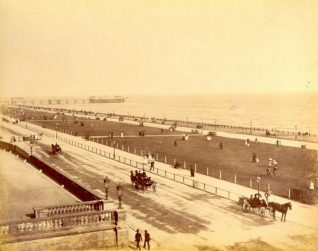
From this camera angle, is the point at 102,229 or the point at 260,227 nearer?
the point at 102,229

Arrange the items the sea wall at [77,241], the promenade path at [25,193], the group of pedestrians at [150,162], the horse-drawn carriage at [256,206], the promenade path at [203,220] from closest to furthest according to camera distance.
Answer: the sea wall at [77,241] < the promenade path at [203,220] < the promenade path at [25,193] < the horse-drawn carriage at [256,206] < the group of pedestrians at [150,162]

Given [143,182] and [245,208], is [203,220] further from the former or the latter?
[143,182]

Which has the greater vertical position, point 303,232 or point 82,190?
point 82,190

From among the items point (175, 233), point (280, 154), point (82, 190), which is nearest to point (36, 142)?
point (280, 154)

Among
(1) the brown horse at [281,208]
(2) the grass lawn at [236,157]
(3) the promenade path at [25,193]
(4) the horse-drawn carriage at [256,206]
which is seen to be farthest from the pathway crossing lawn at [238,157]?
(3) the promenade path at [25,193]

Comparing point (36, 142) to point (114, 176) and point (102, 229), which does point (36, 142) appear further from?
point (102, 229)

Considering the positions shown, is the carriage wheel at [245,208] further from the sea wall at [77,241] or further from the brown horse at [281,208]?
the sea wall at [77,241]

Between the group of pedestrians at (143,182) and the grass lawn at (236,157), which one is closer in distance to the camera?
the group of pedestrians at (143,182)

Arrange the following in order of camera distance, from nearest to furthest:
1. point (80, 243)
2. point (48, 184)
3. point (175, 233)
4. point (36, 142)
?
1. point (80, 243)
2. point (175, 233)
3. point (48, 184)
4. point (36, 142)
